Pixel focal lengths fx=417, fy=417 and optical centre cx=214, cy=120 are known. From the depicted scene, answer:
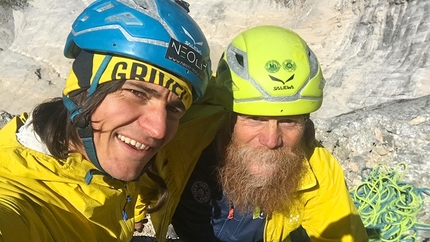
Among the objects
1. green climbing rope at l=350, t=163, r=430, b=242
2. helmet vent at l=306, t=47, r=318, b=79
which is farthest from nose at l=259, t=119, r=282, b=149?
green climbing rope at l=350, t=163, r=430, b=242

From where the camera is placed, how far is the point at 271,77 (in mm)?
3074

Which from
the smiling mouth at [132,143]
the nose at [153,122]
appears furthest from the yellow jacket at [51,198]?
the nose at [153,122]

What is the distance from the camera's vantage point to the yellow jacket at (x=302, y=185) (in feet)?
10.7

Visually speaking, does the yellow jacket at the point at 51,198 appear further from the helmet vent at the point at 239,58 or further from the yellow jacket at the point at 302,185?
the helmet vent at the point at 239,58

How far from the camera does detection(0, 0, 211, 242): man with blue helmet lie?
216 centimetres

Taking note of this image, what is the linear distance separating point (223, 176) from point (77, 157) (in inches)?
55.9

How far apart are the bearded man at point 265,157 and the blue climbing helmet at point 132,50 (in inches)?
28.4

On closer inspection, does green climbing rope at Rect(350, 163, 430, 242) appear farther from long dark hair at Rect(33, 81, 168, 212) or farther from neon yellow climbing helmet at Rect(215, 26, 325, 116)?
long dark hair at Rect(33, 81, 168, 212)

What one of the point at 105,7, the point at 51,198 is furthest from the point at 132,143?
the point at 105,7

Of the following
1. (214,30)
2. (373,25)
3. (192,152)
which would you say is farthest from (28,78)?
(192,152)

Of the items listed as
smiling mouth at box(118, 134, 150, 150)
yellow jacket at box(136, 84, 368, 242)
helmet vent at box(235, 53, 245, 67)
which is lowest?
yellow jacket at box(136, 84, 368, 242)

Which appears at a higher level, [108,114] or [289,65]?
[289,65]

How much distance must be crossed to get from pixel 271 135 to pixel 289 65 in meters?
0.54

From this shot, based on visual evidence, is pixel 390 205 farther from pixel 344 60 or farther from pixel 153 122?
pixel 344 60
